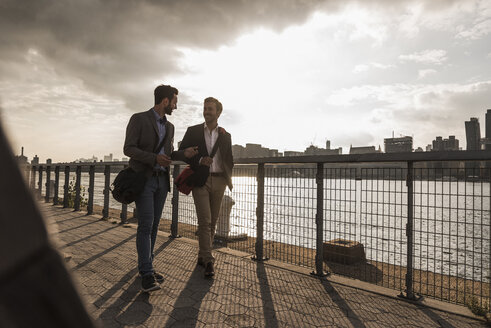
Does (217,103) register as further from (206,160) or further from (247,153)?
(247,153)

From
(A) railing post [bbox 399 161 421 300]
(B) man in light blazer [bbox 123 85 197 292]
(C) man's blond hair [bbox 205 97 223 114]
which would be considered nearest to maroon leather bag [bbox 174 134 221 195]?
(B) man in light blazer [bbox 123 85 197 292]

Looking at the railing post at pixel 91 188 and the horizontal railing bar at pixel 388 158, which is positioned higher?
the horizontal railing bar at pixel 388 158

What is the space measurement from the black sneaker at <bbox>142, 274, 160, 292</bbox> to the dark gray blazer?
112cm

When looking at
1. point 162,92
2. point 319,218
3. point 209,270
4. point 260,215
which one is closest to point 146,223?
point 209,270

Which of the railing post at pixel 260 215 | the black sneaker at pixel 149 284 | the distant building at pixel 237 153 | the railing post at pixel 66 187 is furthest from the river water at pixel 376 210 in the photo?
the railing post at pixel 66 187

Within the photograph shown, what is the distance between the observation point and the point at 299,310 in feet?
10.2

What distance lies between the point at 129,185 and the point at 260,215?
212cm

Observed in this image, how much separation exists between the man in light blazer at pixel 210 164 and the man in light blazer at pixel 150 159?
0.43 m

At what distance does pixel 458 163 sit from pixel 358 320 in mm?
1839

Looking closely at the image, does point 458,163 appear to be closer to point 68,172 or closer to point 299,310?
point 299,310

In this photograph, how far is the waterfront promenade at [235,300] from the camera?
2.86m

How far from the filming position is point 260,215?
488 cm

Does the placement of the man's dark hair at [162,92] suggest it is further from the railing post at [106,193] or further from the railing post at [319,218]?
the railing post at [106,193]

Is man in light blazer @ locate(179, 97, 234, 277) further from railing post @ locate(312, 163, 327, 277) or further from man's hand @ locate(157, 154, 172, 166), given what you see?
railing post @ locate(312, 163, 327, 277)
